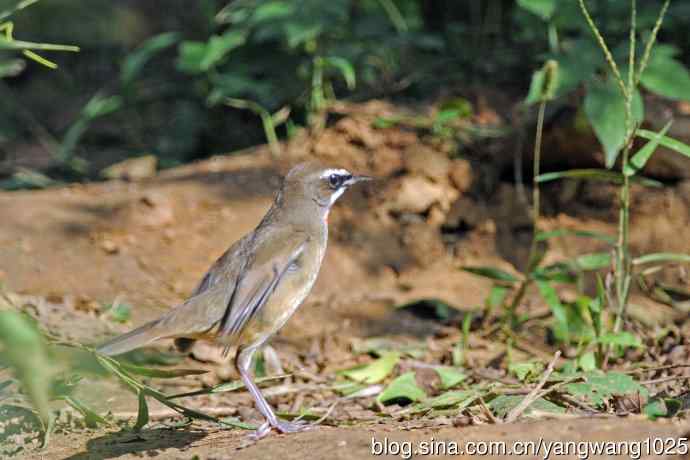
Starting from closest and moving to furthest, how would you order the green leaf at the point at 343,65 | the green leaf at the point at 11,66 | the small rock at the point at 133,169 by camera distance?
the green leaf at the point at 11,66
the green leaf at the point at 343,65
the small rock at the point at 133,169

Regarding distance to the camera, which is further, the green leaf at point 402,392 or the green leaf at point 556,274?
the green leaf at point 556,274

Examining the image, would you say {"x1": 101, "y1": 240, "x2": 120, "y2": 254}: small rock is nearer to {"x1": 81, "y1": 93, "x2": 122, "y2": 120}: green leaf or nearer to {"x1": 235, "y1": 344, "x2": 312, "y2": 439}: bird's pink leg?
{"x1": 81, "y1": 93, "x2": 122, "y2": 120}: green leaf

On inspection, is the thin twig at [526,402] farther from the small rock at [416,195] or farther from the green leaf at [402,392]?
the small rock at [416,195]

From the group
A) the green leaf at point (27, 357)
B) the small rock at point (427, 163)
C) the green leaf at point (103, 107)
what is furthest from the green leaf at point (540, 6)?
the green leaf at point (27, 357)

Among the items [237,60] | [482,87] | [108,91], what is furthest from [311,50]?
[108,91]

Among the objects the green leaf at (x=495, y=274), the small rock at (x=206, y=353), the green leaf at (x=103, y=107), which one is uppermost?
the green leaf at (x=495, y=274)

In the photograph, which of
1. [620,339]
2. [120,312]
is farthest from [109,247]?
[620,339]

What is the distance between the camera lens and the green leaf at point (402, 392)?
505cm

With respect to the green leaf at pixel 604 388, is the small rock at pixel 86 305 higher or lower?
lower

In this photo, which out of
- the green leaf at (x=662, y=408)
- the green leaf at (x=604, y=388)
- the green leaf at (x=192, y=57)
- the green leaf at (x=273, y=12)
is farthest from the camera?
the green leaf at (x=192, y=57)

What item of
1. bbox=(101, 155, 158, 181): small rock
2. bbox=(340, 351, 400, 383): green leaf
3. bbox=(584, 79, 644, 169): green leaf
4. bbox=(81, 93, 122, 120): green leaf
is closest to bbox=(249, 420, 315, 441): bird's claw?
bbox=(340, 351, 400, 383): green leaf

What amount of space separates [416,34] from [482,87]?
2.45 feet

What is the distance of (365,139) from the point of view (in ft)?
25.6

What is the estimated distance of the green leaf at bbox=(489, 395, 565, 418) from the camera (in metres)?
4.13
